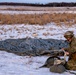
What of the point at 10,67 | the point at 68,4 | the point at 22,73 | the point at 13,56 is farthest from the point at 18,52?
the point at 68,4

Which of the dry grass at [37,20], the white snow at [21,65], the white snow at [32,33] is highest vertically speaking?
the white snow at [21,65]

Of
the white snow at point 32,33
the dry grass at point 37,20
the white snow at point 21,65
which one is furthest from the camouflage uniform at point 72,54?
the dry grass at point 37,20

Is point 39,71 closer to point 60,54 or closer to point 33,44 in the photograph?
point 60,54

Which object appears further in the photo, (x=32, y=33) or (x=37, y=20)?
(x=37, y=20)

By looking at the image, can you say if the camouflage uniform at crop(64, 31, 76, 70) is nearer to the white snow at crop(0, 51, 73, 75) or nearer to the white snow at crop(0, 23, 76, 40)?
the white snow at crop(0, 51, 73, 75)

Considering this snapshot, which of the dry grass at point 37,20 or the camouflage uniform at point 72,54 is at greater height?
the camouflage uniform at point 72,54

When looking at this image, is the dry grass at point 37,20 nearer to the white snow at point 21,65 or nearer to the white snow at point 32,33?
the white snow at point 32,33

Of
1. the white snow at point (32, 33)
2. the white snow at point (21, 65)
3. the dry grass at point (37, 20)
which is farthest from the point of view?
the dry grass at point (37, 20)

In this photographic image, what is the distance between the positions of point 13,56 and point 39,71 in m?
2.46

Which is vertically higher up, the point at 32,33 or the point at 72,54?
the point at 72,54

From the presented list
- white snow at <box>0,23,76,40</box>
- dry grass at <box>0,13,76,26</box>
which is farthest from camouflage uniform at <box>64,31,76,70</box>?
dry grass at <box>0,13,76,26</box>

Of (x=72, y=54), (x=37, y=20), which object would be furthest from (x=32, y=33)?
(x=72, y=54)

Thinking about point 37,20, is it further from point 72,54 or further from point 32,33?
point 72,54

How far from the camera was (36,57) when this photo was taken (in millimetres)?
11164
